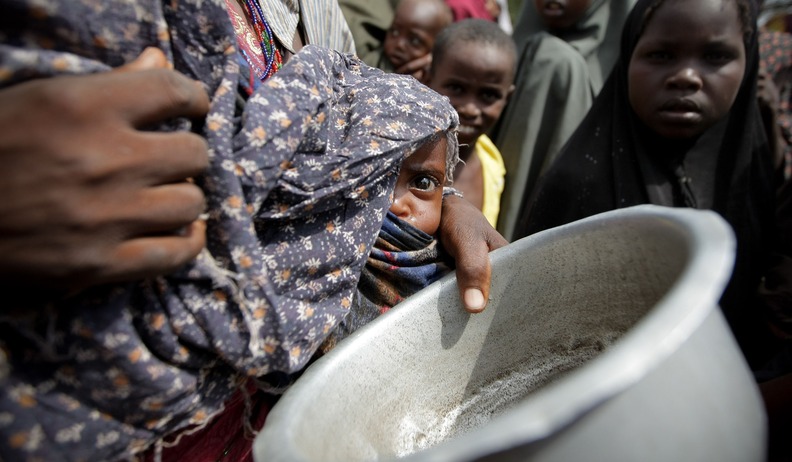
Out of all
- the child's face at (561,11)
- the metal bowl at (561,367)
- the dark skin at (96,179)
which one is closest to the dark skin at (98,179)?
the dark skin at (96,179)

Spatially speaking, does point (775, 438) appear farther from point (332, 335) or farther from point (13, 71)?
point (13, 71)

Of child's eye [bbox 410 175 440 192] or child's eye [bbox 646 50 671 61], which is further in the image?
child's eye [bbox 646 50 671 61]

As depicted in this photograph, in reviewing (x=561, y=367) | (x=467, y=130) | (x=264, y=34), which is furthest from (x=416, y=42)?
(x=561, y=367)

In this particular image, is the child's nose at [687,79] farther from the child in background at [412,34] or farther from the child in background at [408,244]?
the child in background at [412,34]

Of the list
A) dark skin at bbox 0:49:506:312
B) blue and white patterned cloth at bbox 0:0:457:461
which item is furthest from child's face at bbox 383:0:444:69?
dark skin at bbox 0:49:506:312

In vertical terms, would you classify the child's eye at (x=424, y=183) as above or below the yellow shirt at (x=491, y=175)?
above

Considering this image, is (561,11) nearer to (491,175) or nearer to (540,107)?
(540,107)

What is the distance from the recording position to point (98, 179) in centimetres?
44

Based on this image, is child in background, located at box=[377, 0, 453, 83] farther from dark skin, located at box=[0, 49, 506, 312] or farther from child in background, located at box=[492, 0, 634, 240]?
dark skin, located at box=[0, 49, 506, 312]

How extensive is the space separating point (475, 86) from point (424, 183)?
153cm

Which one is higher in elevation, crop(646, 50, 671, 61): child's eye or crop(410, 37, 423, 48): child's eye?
crop(646, 50, 671, 61): child's eye

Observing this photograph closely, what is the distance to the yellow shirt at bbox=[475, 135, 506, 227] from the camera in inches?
91.7

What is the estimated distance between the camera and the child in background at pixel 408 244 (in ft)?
2.71

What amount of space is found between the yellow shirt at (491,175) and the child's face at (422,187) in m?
1.38
